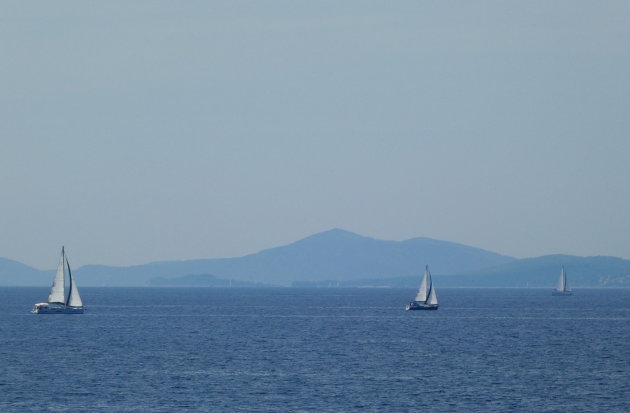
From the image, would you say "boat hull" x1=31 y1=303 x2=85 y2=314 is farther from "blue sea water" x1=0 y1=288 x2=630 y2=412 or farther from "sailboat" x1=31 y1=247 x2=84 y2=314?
"blue sea water" x1=0 y1=288 x2=630 y2=412

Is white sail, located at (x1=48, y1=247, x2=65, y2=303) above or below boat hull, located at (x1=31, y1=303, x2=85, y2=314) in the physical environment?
above

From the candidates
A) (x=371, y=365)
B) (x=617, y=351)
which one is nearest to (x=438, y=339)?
(x=617, y=351)

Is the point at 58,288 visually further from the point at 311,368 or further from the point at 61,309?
the point at 311,368

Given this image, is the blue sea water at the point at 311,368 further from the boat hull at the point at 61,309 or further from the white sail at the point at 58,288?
the boat hull at the point at 61,309

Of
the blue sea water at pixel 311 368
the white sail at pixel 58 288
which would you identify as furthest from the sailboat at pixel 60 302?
the blue sea water at pixel 311 368

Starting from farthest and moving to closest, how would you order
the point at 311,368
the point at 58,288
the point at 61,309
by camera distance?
the point at 61,309, the point at 58,288, the point at 311,368

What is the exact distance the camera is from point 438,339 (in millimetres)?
131250

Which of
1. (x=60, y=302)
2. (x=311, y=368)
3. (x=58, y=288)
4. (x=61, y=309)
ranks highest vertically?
(x=58, y=288)

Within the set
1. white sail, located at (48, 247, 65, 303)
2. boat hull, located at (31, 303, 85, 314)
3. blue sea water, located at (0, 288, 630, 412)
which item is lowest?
blue sea water, located at (0, 288, 630, 412)

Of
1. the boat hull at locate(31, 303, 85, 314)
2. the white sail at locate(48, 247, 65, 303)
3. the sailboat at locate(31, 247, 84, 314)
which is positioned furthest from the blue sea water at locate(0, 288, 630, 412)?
the boat hull at locate(31, 303, 85, 314)

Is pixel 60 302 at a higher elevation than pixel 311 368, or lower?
higher

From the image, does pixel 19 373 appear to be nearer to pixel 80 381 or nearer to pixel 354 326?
pixel 80 381

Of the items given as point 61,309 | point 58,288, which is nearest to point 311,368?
point 58,288

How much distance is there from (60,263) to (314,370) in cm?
8567
